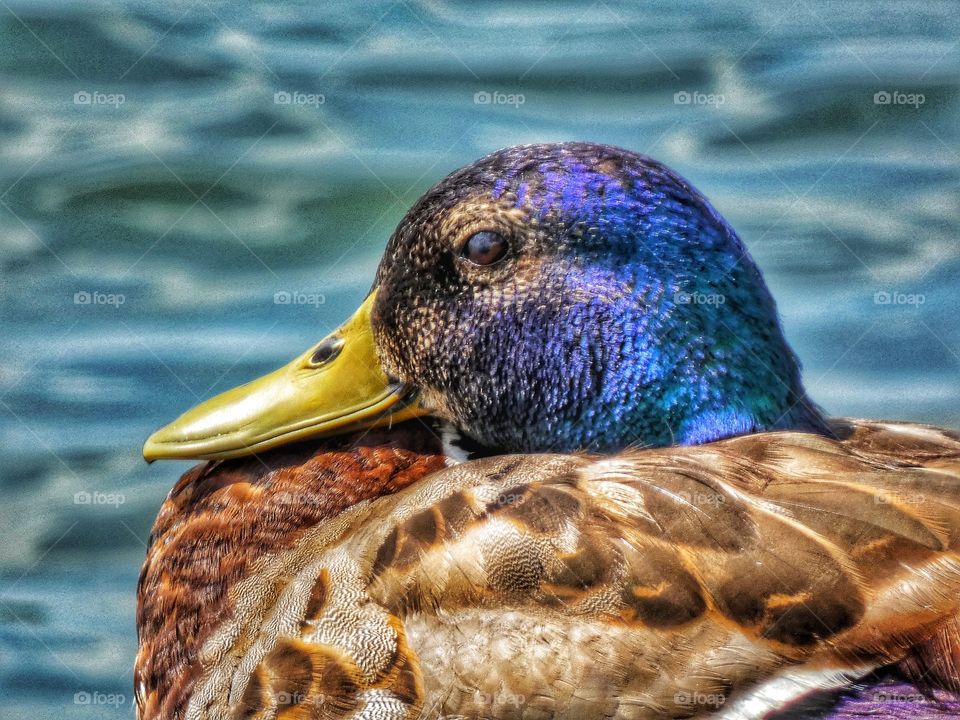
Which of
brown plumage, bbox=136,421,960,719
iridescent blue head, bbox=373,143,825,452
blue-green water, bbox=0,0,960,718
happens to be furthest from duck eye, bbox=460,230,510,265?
blue-green water, bbox=0,0,960,718

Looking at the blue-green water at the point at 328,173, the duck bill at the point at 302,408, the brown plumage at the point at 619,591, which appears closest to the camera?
the brown plumage at the point at 619,591

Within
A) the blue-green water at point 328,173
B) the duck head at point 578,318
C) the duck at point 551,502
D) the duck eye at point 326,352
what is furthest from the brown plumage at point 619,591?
the blue-green water at point 328,173

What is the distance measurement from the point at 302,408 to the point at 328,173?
3026 millimetres

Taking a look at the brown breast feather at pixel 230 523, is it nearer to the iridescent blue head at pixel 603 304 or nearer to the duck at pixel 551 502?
the duck at pixel 551 502

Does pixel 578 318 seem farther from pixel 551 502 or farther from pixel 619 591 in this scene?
pixel 619 591

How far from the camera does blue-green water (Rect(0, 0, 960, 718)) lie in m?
4.81

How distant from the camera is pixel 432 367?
101 inches

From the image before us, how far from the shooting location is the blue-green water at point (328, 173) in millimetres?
4812

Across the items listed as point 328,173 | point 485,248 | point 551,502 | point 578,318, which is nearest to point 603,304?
point 578,318

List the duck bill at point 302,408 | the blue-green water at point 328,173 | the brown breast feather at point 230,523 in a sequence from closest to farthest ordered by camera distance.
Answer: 1. the brown breast feather at point 230,523
2. the duck bill at point 302,408
3. the blue-green water at point 328,173

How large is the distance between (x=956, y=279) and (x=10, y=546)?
380 cm

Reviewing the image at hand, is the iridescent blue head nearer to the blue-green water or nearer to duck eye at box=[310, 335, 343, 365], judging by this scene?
duck eye at box=[310, 335, 343, 365]

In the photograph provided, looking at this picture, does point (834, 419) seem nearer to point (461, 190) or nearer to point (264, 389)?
point (461, 190)

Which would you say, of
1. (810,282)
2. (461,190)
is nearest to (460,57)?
(810,282)
